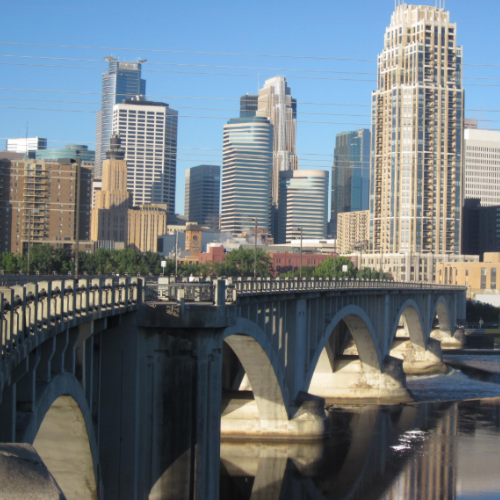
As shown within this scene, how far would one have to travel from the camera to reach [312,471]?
4959 cm

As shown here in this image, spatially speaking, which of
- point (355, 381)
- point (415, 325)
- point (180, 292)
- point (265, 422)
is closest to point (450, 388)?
point (355, 381)

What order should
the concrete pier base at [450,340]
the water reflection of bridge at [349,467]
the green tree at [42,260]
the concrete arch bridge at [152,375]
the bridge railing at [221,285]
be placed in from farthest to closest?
the concrete pier base at [450,340] → the green tree at [42,260] → the water reflection of bridge at [349,467] → the bridge railing at [221,285] → the concrete arch bridge at [152,375]

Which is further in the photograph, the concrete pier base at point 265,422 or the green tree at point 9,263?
the green tree at point 9,263

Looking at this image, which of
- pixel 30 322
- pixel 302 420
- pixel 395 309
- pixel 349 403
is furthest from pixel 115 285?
pixel 395 309

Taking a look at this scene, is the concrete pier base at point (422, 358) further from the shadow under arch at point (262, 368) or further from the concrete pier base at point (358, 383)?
the shadow under arch at point (262, 368)

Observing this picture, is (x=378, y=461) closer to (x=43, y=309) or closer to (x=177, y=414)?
(x=177, y=414)

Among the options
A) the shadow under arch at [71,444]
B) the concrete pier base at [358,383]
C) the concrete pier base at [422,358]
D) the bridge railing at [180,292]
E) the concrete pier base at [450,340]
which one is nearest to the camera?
the shadow under arch at [71,444]

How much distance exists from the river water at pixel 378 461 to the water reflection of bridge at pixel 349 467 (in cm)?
6

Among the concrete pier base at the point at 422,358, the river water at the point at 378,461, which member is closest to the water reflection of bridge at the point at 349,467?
the river water at the point at 378,461

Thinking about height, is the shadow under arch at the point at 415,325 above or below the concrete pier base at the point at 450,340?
above

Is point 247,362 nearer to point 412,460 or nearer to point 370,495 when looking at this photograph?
point 370,495

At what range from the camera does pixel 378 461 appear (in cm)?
5338

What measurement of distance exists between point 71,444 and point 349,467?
101ft

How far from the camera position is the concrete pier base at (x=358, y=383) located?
77125 millimetres
